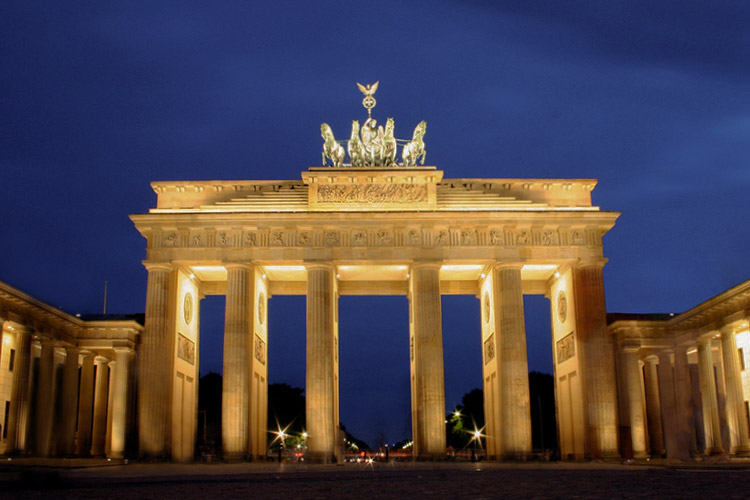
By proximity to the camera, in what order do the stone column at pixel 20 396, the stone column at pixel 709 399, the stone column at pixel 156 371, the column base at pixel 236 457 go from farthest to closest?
1. the stone column at pixel 709 399
2. the stone column at pixel 156 371
3. the column base at pixel 236 457
4. the stone column at pixel 20 396

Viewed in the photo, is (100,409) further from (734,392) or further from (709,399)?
(734,392)

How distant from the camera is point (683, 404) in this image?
42.1 m

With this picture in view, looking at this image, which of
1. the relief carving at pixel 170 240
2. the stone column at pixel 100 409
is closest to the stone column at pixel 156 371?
the relief carving at pixel 170 240

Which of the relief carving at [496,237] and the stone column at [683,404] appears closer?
the stone column at [683,404]

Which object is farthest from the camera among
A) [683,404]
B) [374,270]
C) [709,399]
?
[374,270]

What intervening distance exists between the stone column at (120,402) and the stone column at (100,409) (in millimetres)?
4069

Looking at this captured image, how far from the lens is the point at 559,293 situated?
46344mm

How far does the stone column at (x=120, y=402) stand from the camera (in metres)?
40.9

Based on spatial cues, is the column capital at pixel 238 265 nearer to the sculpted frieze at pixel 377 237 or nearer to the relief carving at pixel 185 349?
the sculpted frieze at pixel 377 237

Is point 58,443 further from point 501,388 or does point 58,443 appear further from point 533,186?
point 533,186

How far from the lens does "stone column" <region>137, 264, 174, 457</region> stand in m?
39.8

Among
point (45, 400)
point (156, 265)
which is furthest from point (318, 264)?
point (45, 400)

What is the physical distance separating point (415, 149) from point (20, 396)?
2447 cm

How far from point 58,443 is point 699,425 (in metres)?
34.6
